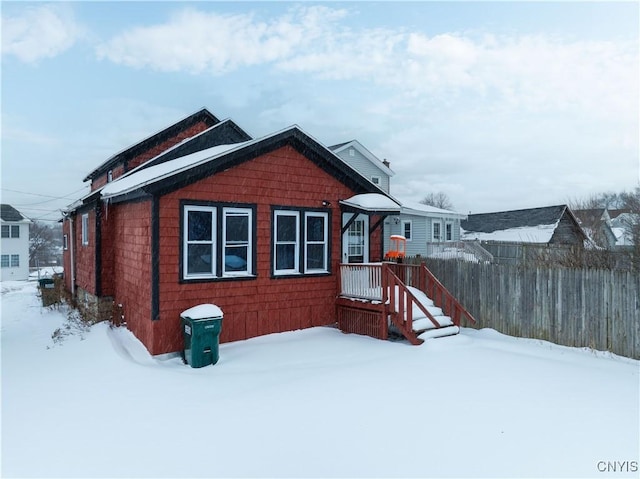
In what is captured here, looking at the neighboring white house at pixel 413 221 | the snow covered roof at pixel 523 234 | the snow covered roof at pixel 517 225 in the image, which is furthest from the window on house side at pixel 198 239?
the snow covered roof at pixel 517 225

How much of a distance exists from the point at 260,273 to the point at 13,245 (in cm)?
3667

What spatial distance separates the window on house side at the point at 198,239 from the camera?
8398mm

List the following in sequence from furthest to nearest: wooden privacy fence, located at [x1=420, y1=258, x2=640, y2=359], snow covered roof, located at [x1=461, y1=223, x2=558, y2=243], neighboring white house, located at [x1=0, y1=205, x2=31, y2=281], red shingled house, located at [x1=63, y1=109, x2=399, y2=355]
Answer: neighboring white house, located at [x1=0, y1=205, x2=31, y2=281] → snow covered roof, located at [x1=461, y1=223, x2=558, y2=243] → red shingled house, located at [x1=63, y1=109, x2=399, y2=355] → wooden privacy fence, located at [x1=420, y1=258, x2=640, y2=359]

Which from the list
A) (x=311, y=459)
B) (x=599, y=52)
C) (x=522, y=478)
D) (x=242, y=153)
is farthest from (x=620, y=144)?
(x=311, y=459)

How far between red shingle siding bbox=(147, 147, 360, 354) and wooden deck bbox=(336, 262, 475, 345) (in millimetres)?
474

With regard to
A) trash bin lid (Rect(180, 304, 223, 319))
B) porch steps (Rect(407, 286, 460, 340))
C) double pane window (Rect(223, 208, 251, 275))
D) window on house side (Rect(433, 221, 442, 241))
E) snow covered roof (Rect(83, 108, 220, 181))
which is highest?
snow covered roof (Rect(83, 108, 220, 181))

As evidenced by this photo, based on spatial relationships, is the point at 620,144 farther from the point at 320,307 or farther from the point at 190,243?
the point at 190,243

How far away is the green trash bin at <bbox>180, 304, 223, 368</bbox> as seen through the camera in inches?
292

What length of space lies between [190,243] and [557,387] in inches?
277

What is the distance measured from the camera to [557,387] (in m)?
6.16

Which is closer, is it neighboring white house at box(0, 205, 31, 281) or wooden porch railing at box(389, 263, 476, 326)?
wooden porch railing at box(389, 263, 476, 326)

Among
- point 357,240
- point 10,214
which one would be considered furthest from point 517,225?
point 10,214

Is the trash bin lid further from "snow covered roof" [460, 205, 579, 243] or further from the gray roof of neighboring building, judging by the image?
the gray roof of neighboring building

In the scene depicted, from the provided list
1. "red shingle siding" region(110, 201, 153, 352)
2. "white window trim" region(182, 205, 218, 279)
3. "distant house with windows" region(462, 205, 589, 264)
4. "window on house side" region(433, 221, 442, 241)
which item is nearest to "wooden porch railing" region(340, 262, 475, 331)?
"white window trim" region(182, 205, 218, 279)
